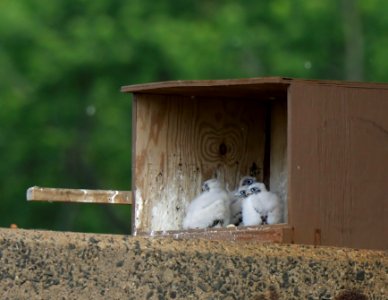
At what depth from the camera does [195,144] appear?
8.46m

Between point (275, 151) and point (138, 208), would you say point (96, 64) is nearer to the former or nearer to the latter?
point (275, 151)

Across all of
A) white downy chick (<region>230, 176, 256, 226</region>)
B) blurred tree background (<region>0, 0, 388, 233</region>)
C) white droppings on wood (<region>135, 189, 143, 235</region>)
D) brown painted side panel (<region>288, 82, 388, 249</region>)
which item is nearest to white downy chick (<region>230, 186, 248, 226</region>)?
white downy chick (<region>230, 176, 256, 226</region>)

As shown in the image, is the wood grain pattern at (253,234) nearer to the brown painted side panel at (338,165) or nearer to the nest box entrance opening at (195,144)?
the brown painted side panel at (338,165)

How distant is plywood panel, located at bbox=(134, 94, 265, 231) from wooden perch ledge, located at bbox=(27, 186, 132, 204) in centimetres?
12

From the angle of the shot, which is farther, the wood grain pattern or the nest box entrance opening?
the nest box entrance opening

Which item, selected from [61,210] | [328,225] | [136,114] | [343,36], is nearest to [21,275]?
Result: [328,225]

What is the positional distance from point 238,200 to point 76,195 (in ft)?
2.74

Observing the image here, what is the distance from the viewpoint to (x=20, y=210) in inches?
1003

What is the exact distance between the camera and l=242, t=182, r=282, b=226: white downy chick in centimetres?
790

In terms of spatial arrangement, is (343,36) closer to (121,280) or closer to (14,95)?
(14,95)

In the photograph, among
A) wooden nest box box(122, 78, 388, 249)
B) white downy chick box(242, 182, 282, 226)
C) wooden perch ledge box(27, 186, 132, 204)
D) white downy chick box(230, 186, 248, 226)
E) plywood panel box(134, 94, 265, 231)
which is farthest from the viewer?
white downy chick box(230, 186, 248, 226)

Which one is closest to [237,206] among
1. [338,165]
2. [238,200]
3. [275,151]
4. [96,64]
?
[238,200]

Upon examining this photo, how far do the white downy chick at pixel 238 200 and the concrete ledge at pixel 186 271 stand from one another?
229 cm

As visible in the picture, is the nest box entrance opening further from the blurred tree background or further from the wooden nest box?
the blurred tree background
